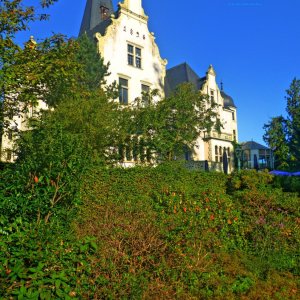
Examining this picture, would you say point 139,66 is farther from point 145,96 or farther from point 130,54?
point 145,96

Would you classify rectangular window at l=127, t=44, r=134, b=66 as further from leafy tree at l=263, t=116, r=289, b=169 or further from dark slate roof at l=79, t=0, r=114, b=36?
leafy tree at l=263, t=116, r=289, b=169

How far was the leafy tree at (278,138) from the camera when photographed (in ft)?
103

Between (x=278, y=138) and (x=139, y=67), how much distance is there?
48.8ft

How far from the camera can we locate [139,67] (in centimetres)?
2775

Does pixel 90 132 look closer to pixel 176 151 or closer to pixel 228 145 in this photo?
pixel 176 151

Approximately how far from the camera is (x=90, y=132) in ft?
45.6

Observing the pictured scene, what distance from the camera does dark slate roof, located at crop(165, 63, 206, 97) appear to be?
32.6 metres

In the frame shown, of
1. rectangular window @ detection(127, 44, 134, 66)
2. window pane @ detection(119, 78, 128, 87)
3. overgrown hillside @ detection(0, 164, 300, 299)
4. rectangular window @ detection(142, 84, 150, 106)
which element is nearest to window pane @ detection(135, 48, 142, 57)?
rectangular window @ detection(127, 44, 134, 66)

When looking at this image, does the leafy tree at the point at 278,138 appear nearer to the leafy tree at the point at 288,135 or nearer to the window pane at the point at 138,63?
the leafy tree at the point at 288,135

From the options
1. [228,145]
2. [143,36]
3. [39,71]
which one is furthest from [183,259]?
[228,145]

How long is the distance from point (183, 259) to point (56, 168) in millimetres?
3016

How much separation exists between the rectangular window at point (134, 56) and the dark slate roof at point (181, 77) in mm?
4858

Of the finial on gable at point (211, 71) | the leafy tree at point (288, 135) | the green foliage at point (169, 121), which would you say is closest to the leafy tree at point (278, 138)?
the leafy tree at point (288, 135)

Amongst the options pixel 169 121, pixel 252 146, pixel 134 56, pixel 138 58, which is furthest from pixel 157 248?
pixel 252 146
